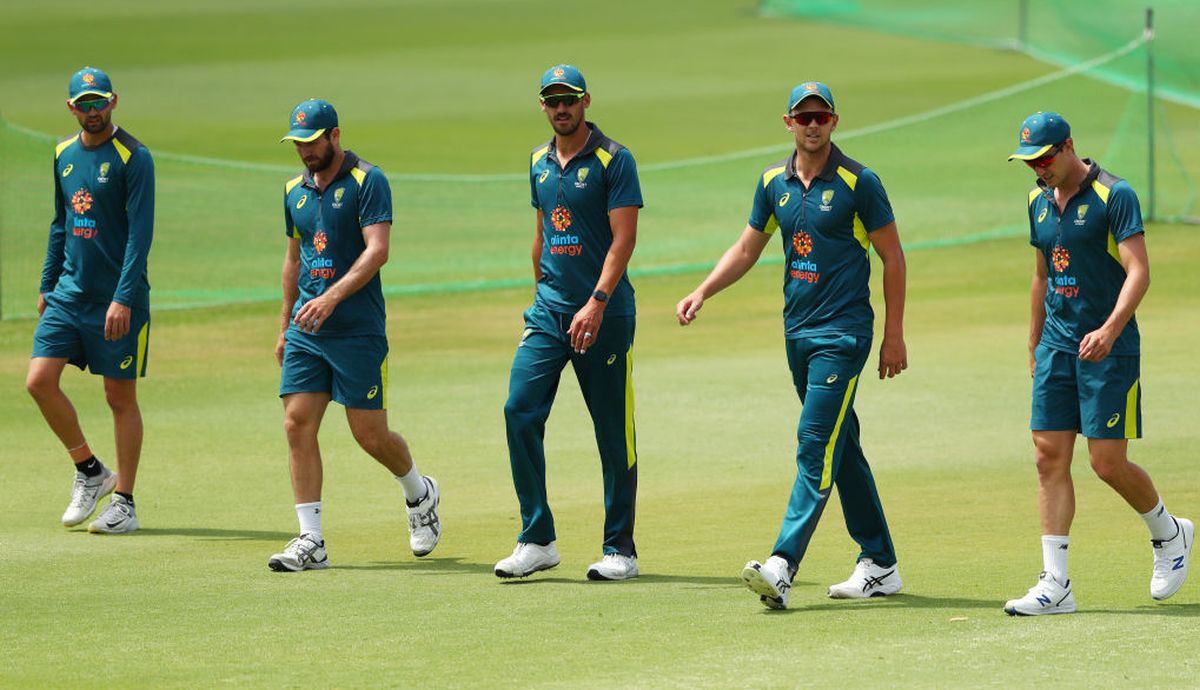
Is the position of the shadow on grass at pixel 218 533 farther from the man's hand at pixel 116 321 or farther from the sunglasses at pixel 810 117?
the sunglasses at pixel 810 117

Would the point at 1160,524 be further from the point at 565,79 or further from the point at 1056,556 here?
the point at 565,79

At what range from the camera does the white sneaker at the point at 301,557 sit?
396 inches

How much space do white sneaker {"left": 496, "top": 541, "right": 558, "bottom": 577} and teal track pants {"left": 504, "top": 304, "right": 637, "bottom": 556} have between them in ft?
0.15

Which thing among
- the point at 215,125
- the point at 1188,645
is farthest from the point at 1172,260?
the point at 215,125

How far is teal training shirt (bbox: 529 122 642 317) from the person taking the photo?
32.6 ft

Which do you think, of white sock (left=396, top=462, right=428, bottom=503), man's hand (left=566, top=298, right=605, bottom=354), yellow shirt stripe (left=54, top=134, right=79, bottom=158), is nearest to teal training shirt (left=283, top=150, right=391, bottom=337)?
white sock (left=396, top=462, right=428, bottom=503)

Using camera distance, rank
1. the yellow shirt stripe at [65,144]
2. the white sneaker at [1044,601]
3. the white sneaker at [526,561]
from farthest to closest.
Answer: the yellow shirt stripe at [65,144] → the white sneaker at [526,561] → the white sneaker at [1044,601]

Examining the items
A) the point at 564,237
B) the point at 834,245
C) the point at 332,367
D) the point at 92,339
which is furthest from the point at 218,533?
the point at 834,245

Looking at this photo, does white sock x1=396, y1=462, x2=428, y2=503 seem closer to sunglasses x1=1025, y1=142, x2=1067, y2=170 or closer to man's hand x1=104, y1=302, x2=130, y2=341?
man's hand x1=104, y1=302, x2=130, y2=341

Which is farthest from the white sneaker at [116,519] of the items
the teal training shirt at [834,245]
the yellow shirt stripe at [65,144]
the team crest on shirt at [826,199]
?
the team crest on shirt at [826,199]

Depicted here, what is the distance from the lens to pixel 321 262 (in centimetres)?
1036

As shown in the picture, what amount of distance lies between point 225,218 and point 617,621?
658 inches

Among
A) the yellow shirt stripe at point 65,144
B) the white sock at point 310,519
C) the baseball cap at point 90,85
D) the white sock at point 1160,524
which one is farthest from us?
the yellow shirt stripe at point 65,144

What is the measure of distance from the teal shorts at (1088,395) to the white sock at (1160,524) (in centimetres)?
44
